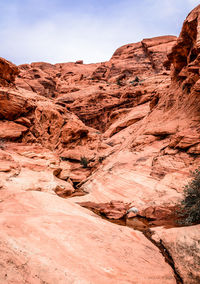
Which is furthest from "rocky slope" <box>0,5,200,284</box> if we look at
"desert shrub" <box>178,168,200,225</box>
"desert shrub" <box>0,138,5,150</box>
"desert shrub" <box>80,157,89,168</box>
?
"desert shrub" <box>178,168,200,225</box>

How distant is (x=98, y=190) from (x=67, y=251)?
708 cm

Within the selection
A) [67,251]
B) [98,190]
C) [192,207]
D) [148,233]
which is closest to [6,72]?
[98,190]

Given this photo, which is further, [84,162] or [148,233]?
[84,162]

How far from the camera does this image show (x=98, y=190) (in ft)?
31.8

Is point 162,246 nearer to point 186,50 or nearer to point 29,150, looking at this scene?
point 29,150

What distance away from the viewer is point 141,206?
707 centimetres

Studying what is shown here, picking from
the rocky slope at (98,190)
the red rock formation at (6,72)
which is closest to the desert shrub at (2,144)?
the rocky slope at (98,190)

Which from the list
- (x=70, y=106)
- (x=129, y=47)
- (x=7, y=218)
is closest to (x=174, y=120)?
(x=7, y=218)

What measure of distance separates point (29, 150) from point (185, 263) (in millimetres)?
10467

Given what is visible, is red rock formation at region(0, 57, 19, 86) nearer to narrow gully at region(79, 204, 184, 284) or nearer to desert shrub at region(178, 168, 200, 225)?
narrow gully at region(79, 204, 184, 284)

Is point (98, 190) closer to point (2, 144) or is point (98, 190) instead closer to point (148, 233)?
point (148, 233)

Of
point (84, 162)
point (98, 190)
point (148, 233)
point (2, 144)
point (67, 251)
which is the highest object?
point (2, 144)

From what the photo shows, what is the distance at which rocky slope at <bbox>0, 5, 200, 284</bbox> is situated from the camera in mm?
2566

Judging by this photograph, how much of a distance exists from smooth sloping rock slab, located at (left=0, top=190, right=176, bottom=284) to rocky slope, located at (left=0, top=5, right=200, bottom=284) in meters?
0.02
